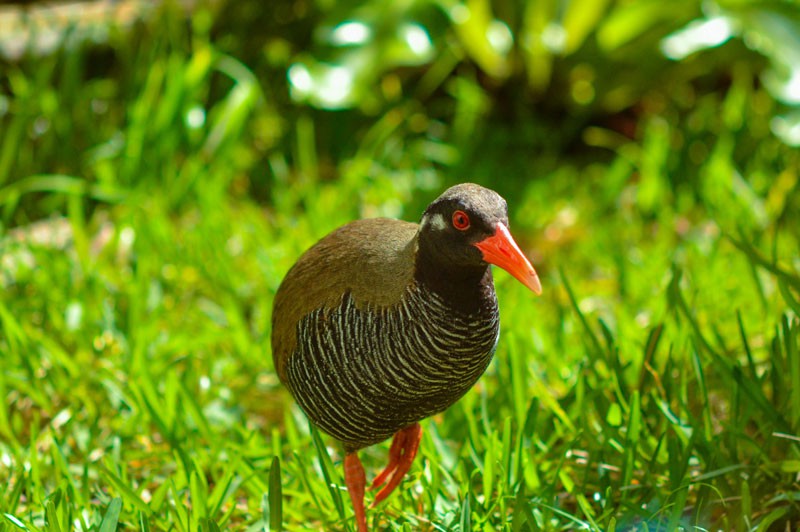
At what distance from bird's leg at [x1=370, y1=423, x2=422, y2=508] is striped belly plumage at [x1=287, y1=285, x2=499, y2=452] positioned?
0.20 m

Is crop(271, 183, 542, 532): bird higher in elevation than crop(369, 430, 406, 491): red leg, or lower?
higher

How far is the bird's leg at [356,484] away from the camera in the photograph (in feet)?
8.44

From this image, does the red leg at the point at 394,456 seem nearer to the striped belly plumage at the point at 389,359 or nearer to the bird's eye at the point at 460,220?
the striped belly plumage at the point at 389,359

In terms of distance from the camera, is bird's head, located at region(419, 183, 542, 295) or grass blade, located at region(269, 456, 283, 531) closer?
bird's head, located at region(419, 183, 542, 295)

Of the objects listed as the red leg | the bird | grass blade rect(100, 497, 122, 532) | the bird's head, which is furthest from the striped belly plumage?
grass blade rect(100, 497, 122, 532)

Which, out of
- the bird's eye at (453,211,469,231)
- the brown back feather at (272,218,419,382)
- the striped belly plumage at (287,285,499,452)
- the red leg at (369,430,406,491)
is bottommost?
the red leg at (369,430,406,491)

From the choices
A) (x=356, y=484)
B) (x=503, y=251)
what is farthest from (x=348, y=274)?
(x=356, y=484)

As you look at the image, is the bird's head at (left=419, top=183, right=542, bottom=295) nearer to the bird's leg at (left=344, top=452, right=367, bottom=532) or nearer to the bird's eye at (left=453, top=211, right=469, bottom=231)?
the bird's eye at (left=453, top=211, right=469, bottom=231)

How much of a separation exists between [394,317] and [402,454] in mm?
609

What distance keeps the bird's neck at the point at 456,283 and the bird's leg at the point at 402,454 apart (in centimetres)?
58

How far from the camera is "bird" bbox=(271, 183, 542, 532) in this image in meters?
2.24

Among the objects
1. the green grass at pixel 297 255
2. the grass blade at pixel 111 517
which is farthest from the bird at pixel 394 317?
the grass blade at pixel 111 517

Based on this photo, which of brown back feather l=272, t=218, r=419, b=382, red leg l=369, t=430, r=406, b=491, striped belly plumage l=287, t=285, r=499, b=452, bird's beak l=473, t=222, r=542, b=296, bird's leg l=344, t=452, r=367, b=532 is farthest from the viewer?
red leg l=369, t=430, r=406, b=491

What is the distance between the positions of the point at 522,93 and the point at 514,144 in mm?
382
